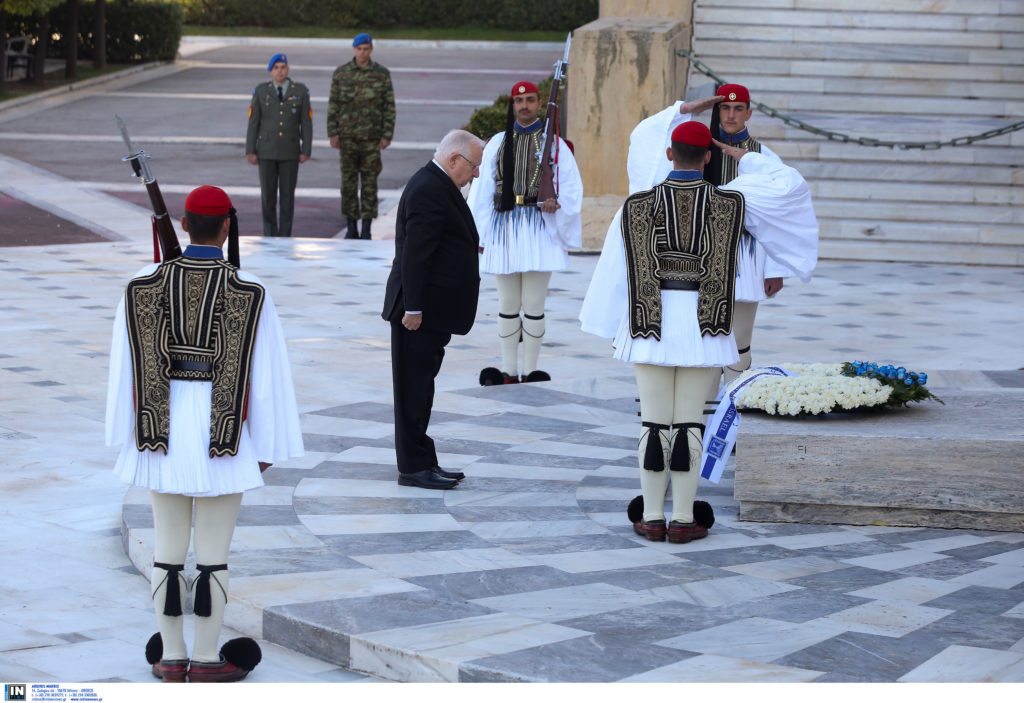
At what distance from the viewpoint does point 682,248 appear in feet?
20.5

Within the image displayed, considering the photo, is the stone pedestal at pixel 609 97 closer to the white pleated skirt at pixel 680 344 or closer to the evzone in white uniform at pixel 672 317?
the evzone in white uniform at pixel 672 317

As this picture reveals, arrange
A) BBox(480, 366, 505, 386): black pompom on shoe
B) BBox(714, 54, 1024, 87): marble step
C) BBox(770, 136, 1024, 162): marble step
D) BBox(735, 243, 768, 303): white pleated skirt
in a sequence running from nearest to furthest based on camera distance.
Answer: BBox(735, 243, 768, 303): white pleated skirt < BBox(480, 366, 505, 386): black pompom on shoe < BBox(770, 136, 1024, 162): marble step < BBox(714, 54, 1024, 87): marble step

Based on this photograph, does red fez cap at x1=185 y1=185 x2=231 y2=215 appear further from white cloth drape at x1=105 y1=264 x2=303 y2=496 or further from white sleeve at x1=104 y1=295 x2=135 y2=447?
white sleeve at x1=104 y1=295 x2=135 y2=447

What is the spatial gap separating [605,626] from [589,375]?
513cm

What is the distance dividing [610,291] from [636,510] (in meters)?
0.99

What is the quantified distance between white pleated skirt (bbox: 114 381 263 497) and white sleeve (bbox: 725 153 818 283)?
2.86 metres

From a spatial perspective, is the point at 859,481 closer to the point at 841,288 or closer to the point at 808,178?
the point at 841,288

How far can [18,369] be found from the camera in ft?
33.3

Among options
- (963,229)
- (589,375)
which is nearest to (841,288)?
(963,229)

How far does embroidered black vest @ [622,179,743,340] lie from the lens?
6215 mm

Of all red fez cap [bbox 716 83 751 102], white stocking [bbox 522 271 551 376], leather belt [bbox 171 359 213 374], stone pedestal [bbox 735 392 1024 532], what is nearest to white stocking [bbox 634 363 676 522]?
stone pedestal [bbox 735 392 1024 532]

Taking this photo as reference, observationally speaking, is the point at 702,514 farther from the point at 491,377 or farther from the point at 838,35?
the point at 838,35

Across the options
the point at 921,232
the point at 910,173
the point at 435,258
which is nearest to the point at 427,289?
the point at 435,258

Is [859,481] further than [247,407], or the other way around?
[859,481]
